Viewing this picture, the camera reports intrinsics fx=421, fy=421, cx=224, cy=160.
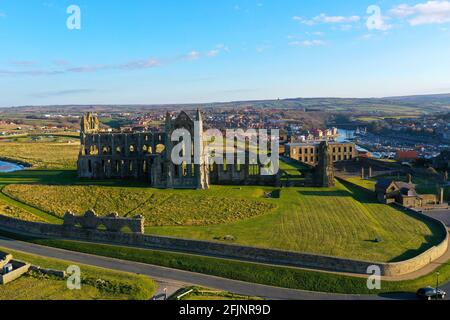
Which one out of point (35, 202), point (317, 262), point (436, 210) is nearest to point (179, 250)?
point (317, 262)

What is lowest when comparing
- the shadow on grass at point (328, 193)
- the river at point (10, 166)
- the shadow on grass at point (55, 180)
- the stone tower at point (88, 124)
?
the shadow on grass at point (328, 193)

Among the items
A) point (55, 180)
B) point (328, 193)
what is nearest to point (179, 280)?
point (328, 193)

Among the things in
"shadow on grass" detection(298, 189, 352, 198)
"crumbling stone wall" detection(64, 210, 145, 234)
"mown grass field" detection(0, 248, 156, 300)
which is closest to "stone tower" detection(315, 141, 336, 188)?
"shadow on grass" detection(298, 189, 352, 198)

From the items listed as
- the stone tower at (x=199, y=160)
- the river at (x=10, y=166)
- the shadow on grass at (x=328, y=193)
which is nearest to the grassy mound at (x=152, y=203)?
the stone tower at (x=199, y=160)

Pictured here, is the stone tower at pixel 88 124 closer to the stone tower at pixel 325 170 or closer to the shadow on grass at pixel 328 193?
the shadow on grass at pixel 328 193

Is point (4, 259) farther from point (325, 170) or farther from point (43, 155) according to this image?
point (43, 155)

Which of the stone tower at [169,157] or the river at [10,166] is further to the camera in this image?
the river at [10,166]
